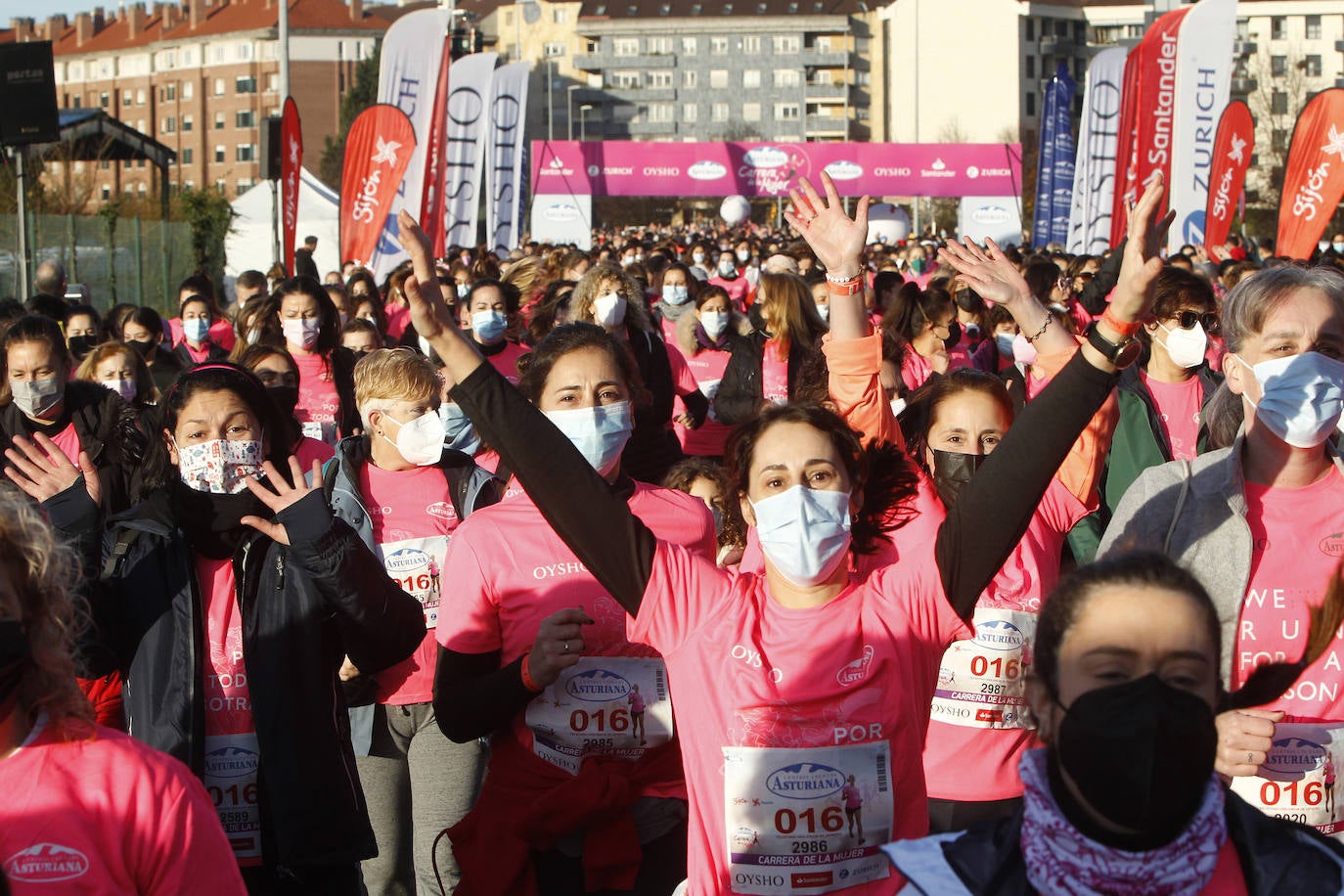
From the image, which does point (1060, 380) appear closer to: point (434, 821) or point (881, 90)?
Result: point (434, 821)

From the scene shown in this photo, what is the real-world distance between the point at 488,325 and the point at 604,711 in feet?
20.1

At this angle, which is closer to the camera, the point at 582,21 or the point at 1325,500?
the point at 1325,500

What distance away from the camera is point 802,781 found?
3.36m

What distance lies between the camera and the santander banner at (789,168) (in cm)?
3959

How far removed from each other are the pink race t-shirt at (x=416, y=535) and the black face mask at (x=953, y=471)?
5.33 ft

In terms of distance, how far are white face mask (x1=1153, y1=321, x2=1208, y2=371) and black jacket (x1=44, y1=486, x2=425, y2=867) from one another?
12.5 feet

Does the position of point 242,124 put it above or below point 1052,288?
above

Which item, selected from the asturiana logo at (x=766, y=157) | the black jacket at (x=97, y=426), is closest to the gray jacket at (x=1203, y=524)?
the black jacket at (x=97, y=426)

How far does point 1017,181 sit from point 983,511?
38.1m

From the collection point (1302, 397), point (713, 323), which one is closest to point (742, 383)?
point (713, 323)

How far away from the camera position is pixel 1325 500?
393 cm

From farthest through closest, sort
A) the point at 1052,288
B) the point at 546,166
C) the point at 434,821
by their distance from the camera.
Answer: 1. the point at 546,166
2. the point at 1052,288
3. the point at 434,821

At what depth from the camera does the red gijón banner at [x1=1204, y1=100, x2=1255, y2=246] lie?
18469 millimetres

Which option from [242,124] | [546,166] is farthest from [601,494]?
[242,124]
